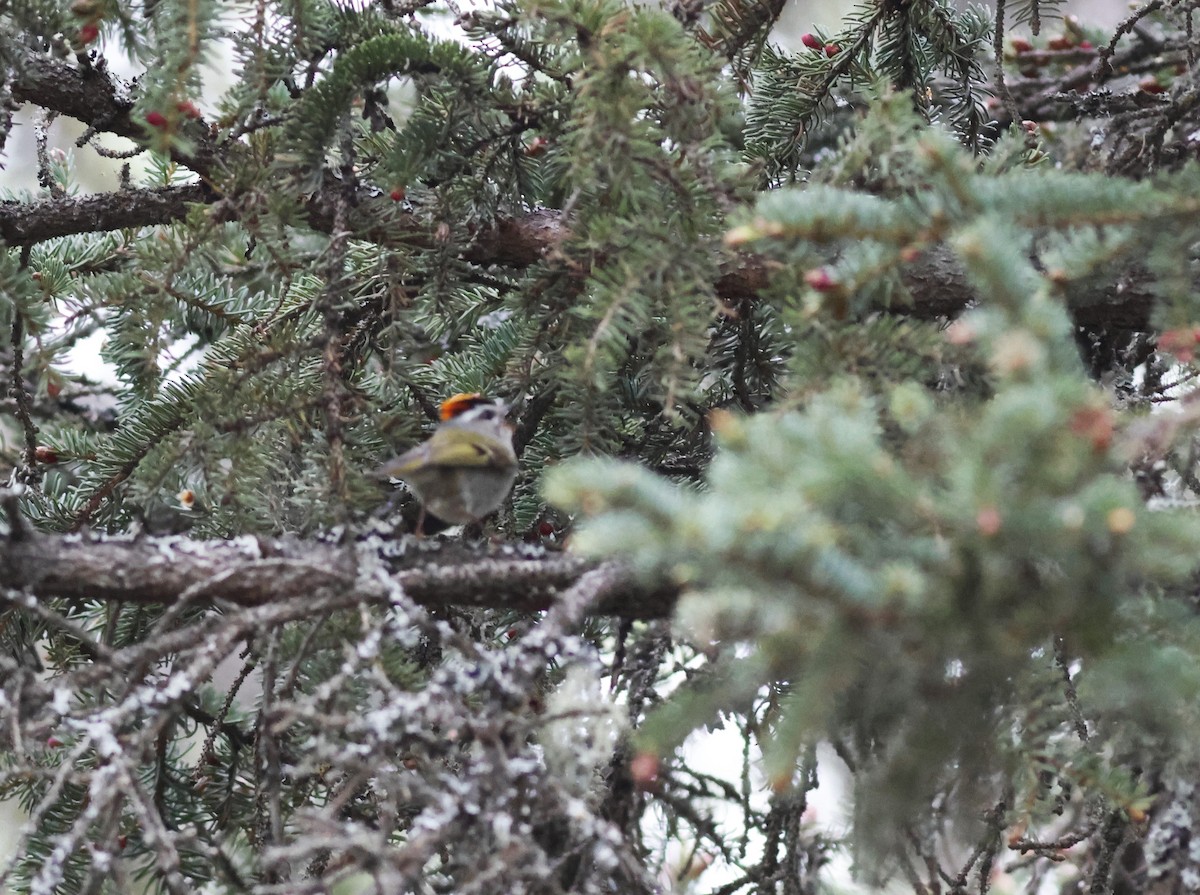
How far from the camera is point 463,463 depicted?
2586 mm

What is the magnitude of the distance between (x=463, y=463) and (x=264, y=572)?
69 cm

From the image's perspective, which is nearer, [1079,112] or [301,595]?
[301,595]

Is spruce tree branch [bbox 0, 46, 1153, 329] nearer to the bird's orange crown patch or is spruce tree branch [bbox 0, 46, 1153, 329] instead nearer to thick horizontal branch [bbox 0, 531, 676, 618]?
the bird's orange crown patch

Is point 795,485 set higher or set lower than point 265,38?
lower

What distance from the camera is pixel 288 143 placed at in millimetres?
2381

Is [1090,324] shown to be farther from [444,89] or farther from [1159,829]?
[444,89]

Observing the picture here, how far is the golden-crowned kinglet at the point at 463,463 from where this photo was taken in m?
2.51

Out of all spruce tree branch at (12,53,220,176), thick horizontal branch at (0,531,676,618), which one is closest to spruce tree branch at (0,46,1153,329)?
spruce tree branch at (12,53,220,176)

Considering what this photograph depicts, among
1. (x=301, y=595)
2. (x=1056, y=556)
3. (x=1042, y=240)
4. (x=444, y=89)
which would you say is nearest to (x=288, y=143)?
(x=444, y=89)

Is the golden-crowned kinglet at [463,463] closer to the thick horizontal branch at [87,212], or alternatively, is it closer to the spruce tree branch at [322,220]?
the spruce tree branch at [322,220]

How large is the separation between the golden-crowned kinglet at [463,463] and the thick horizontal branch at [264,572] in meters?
0.43

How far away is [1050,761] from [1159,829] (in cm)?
30

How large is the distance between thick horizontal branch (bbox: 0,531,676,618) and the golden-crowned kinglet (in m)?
0.43

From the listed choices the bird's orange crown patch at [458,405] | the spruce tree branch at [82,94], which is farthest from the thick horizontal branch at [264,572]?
the spruce tree branch at [82,94]
